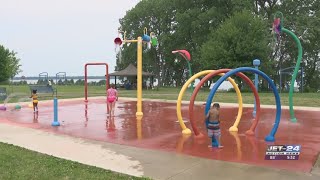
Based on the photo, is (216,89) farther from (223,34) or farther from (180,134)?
(223,34)

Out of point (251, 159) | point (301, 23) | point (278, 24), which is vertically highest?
point (301, 23)

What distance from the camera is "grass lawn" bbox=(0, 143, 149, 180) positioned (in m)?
6.82

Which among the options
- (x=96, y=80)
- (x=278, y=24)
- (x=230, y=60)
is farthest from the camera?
(x=96, y=80)

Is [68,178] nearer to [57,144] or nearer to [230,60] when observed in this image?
[57,144]

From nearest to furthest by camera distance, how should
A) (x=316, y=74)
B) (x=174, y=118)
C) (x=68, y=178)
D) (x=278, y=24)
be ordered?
(x=68, y=178) → (x=278, y=24) → (x=174, y=118) → (x=316, y=74)

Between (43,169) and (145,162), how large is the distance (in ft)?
6.81

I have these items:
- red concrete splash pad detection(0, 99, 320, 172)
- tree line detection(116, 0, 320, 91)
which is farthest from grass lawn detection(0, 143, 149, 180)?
tree line detection(116, 0, 320, 91)

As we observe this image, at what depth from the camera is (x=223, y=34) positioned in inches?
1572

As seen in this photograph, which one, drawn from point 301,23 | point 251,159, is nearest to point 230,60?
point 301,23

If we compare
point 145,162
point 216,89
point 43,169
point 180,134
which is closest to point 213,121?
point 216,89

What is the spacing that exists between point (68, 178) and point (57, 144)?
377cm

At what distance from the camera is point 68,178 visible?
6.73 metres

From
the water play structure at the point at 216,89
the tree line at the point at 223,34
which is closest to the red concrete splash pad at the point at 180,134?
the water play structure at the point at 216,89

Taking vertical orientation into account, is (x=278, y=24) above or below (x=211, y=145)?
above
